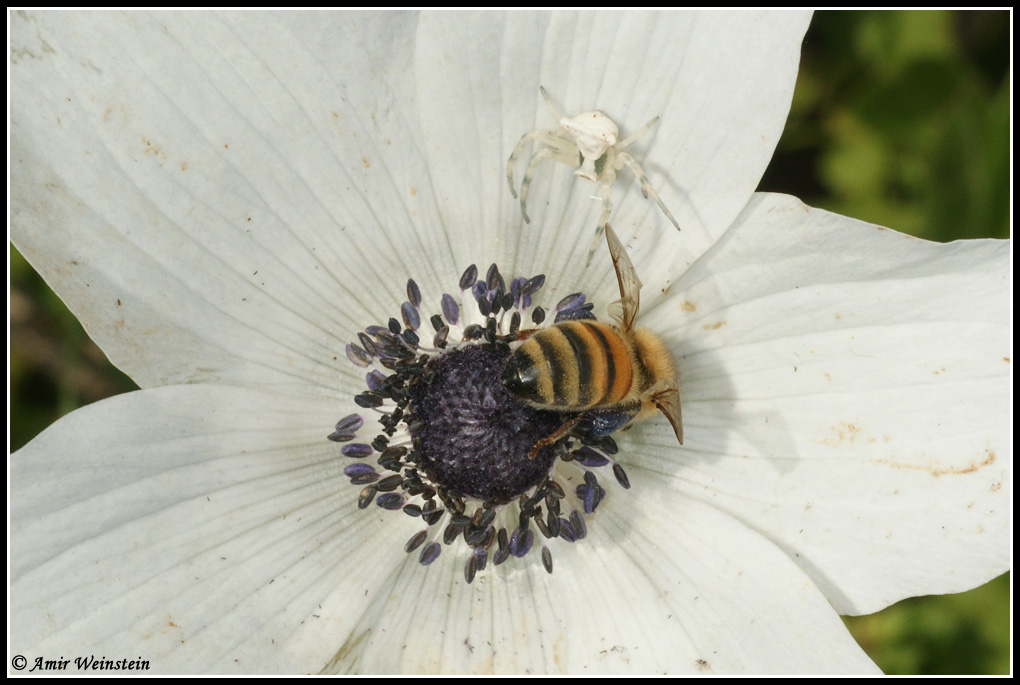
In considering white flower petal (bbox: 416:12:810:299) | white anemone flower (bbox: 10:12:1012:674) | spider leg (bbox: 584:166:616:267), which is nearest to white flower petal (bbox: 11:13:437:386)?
white anemone flower (bbox: 10:12:1012:674)

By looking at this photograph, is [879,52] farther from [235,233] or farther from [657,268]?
[235,233]

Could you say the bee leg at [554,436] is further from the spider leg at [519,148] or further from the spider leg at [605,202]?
the spider leg at [519,148]

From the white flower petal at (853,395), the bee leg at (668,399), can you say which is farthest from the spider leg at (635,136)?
the bee leg at (668,399)

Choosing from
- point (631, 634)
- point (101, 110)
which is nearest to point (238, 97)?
point (101, 110)

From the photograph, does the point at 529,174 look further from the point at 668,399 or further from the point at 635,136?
the point at 668,399

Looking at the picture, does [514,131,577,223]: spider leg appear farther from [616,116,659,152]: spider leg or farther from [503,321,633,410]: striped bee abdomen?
[503,321,633,410]: striped bee abdomen
